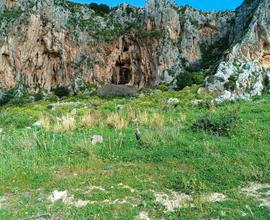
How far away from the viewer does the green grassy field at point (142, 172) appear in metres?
7.52

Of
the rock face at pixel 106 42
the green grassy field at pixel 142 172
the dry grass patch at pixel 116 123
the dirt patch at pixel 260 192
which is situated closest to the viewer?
the green grassy field at pixel 142 172

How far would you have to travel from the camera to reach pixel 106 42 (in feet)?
244

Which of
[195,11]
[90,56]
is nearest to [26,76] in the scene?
[90,56]

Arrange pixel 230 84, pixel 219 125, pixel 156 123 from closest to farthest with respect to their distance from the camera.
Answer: pixel 219 125 → pixel 156 123 → pixel 230 84

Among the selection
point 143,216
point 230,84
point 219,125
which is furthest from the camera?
point 230,84

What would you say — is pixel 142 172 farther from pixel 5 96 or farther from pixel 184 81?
pixel 5 96

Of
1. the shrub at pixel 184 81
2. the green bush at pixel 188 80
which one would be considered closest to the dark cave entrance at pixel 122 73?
the shrub at pixel 184 81

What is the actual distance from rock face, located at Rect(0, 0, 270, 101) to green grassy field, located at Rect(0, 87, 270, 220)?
50.7 meters

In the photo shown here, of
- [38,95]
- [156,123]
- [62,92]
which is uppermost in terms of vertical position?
[156,123]

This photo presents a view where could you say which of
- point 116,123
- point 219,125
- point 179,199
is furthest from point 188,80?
point 179,199

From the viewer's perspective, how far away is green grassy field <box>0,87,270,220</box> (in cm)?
752

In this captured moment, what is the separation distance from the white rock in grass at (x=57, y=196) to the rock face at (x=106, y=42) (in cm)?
5485

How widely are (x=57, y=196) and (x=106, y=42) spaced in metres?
67.8

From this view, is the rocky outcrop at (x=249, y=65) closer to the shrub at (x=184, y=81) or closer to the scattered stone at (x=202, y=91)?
the scattered stone at (x=202, y=91)
